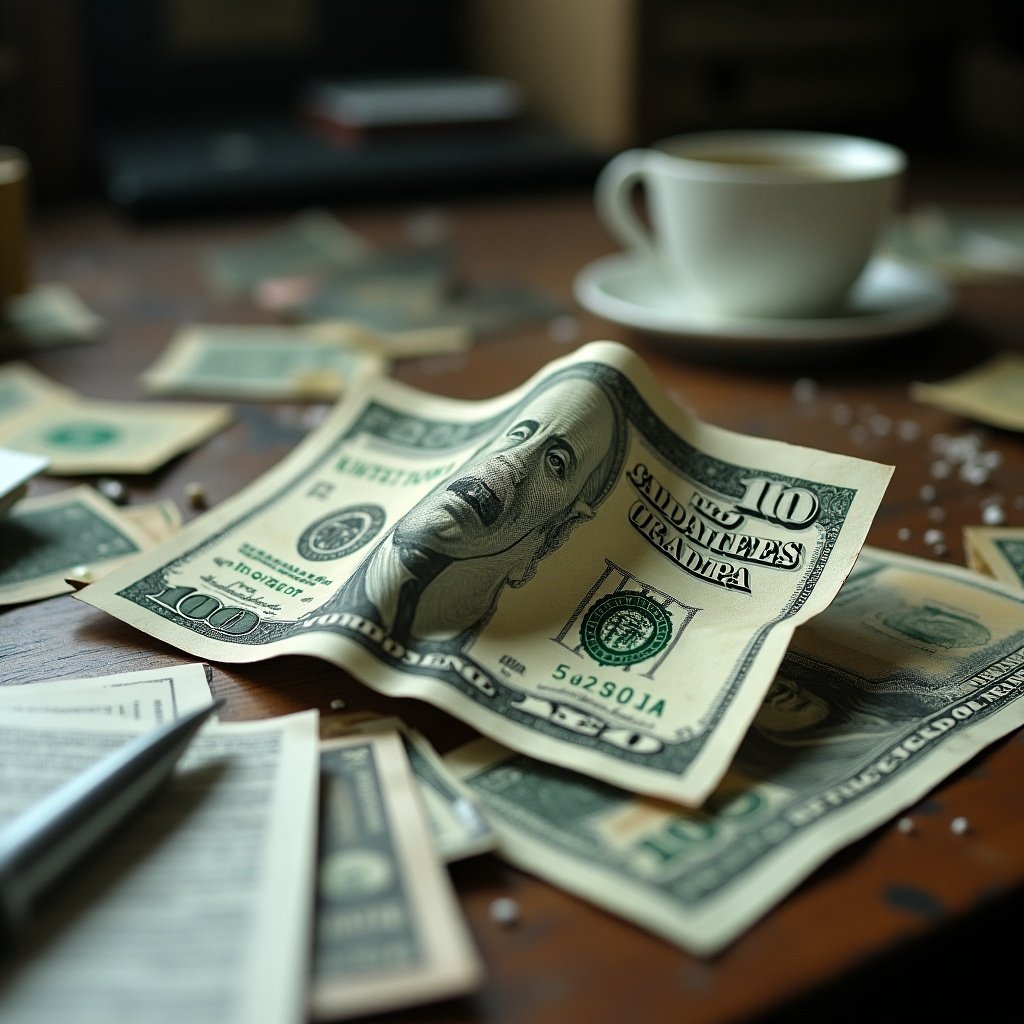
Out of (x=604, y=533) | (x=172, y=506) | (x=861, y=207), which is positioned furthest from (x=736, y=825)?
(x=861, y=207)

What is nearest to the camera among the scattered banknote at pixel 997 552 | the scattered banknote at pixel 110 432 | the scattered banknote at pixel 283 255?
the scattered banknote at pixel 997 552

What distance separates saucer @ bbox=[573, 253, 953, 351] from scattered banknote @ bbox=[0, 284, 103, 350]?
1.46 feet

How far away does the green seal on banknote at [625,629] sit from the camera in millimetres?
492

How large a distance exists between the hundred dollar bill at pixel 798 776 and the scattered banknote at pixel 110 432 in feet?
1.30

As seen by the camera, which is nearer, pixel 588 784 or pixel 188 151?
pixel 588 784

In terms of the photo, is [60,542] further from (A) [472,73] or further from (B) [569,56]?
(A) [472,73]

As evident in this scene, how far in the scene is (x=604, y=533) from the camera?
552 millimetres

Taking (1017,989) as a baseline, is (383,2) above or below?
above

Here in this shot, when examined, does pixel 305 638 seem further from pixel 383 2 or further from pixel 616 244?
pixel 383 2

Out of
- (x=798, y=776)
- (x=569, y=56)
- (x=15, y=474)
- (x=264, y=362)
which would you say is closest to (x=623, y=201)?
(x=264, y=362)

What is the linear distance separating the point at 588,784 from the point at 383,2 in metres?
1.76

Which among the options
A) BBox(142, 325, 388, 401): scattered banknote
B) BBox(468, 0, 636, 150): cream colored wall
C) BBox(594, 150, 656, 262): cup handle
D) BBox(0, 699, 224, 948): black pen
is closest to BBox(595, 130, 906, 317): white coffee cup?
BBox(594, 150, 656, 262): cup handle

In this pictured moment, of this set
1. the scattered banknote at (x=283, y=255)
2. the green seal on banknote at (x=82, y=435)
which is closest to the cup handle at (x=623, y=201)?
the scattered banknote at (x=283, y=255)

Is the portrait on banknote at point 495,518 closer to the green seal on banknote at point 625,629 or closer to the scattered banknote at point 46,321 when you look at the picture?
the green seal on banknote at point 625,629
